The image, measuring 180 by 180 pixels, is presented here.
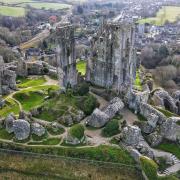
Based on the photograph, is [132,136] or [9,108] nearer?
[132,136]

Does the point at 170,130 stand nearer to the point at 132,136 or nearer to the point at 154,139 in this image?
the point at 154,139

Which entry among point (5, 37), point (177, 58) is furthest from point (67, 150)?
point (5, 37)

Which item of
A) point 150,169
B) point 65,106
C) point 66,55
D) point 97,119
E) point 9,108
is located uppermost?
point 66,55

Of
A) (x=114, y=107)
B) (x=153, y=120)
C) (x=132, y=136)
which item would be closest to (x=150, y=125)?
(x=153, y=120)

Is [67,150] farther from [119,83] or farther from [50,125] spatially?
[119,83]

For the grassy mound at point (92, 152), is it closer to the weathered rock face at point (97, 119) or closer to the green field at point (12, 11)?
the weathered rock face at point (97, 119)

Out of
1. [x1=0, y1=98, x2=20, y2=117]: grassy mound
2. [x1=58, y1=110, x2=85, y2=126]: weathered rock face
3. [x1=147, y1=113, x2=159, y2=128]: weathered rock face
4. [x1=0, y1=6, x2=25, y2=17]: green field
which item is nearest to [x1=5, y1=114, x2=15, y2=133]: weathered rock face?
[x1=0, y1=98, x2=20, y2=117]: grassy mound

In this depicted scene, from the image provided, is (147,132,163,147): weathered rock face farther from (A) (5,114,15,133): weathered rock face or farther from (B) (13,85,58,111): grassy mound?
(B) (13,85,58,111): grassy mound
